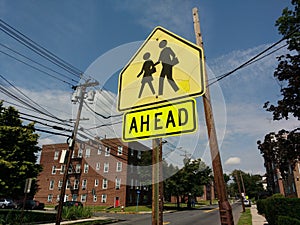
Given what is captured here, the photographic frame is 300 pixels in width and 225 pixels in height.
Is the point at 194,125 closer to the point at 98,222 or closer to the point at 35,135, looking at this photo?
the point at 98,222

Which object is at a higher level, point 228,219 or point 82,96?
point 82,96

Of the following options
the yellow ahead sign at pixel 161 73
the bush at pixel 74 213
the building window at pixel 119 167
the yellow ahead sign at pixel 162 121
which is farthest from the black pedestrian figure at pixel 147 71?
the building window at pixel 119 167

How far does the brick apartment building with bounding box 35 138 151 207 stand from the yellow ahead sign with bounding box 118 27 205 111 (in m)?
38.3

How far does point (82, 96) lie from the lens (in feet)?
53.4

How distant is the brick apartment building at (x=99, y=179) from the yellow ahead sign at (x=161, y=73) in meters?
38.3

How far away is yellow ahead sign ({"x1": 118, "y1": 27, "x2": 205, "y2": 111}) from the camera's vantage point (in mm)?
2039

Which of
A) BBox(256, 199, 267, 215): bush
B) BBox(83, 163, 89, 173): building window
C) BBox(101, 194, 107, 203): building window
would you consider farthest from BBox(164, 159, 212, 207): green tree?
BBox(83, 163, 89, 173): building window

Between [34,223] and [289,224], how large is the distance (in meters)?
17.2

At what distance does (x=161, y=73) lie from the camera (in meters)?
2.20

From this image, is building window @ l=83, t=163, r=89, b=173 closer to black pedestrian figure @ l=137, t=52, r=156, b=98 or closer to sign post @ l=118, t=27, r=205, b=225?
sign post @ l=118, t=27, r=205, b=225

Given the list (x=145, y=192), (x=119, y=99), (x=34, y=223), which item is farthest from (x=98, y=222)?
(x=145, y=192)

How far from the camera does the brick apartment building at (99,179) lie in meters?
41.9

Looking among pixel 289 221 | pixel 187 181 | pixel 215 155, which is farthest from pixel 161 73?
pixel 187 181

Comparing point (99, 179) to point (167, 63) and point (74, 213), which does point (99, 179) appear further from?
point (167, 63)
